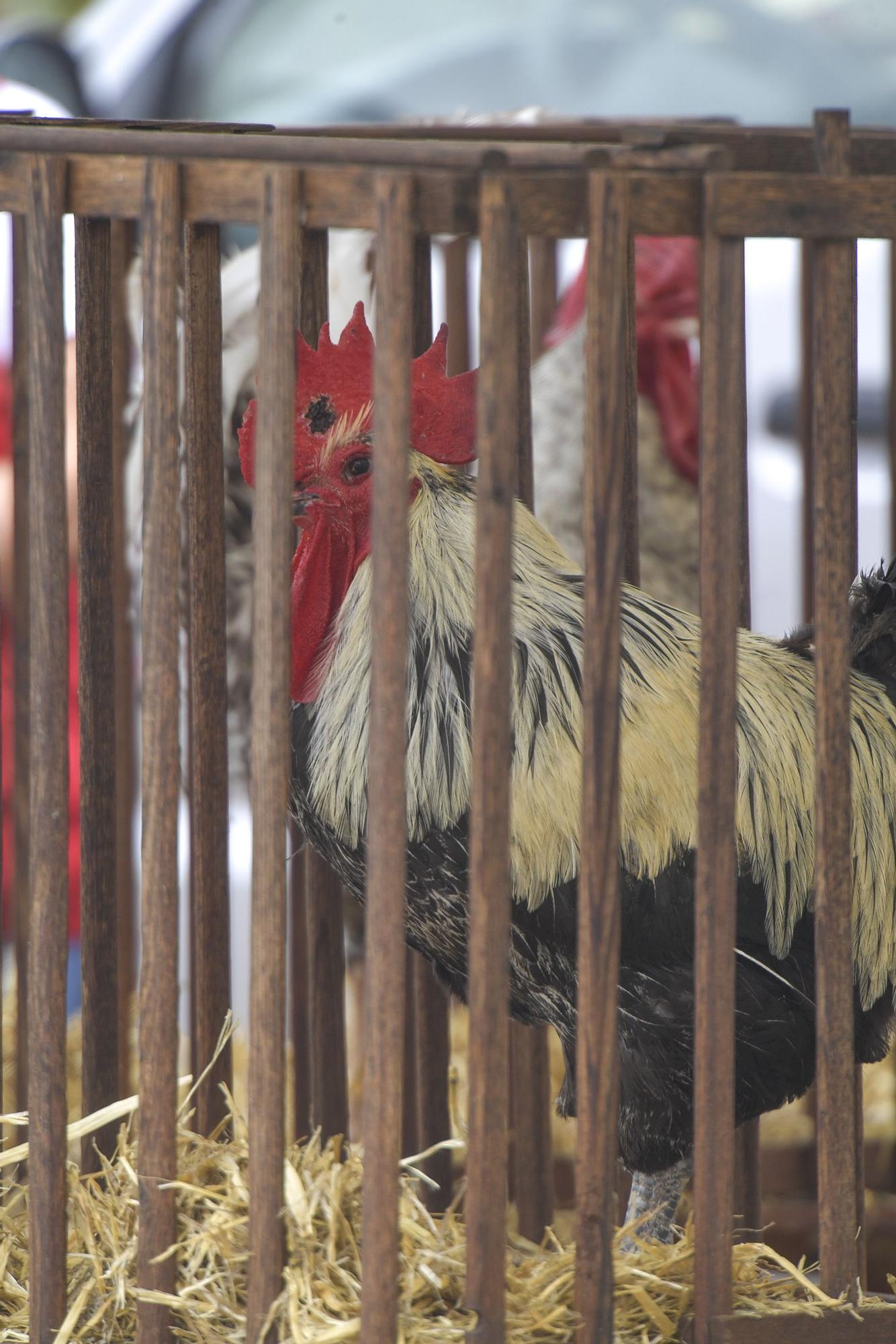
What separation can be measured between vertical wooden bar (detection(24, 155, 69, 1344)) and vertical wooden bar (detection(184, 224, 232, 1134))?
0.94 feet

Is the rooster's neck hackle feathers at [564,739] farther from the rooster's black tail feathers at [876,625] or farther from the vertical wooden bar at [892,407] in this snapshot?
the vertical wooden bar at [892,407]

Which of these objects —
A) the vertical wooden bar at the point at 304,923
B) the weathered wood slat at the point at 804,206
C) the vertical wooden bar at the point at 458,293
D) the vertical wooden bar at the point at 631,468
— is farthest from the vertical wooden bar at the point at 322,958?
the vertical wooden bar at the point at 458,293

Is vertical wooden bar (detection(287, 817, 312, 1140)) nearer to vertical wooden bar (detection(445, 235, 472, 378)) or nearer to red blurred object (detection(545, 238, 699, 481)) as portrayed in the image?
vertical wooden bar (detection(445, 235, 472, 378))

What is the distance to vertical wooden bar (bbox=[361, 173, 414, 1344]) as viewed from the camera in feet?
3.82

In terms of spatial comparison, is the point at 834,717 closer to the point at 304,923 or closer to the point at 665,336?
the point at 304,923

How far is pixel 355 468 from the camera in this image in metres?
1.63

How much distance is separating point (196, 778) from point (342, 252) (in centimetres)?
135

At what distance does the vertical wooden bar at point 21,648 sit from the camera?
216cm

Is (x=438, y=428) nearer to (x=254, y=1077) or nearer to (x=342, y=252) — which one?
(x=254, y=1077)

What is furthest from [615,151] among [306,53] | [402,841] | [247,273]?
[306,53]

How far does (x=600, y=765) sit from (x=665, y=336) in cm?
186

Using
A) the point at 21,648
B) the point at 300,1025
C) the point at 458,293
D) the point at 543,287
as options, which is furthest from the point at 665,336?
the point at 300,1025

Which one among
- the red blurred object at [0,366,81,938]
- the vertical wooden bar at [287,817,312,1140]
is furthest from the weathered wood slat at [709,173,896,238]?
the red blurred object at [0,366,81,938]

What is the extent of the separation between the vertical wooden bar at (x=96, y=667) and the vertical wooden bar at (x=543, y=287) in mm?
1458
